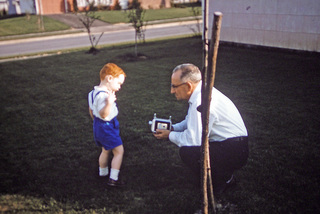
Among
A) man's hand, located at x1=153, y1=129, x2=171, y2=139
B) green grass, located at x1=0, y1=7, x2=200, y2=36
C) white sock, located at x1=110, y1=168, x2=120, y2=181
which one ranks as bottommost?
white sock, located at x1=110, y1=168, x2=120, y2=181

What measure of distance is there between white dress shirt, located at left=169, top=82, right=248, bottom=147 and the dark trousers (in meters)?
0.07

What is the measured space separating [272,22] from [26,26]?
22170mm

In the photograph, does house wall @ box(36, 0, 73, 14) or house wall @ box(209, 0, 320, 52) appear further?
house wall @ box(36, 0, 73, 14)

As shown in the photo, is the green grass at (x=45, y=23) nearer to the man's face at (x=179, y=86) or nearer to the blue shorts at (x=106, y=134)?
the blue shorts at (x=106, y=134)

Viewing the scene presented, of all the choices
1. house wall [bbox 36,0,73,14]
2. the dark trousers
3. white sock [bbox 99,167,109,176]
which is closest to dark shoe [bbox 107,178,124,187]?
white sock [bbox 99,167,109,176]

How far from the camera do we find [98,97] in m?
3.55

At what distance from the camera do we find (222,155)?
324 cm

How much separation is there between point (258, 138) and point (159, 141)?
1.55 meters

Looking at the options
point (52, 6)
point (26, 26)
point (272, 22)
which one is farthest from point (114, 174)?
point (52, 6)

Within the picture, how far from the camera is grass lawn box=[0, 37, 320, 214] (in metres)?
3.49

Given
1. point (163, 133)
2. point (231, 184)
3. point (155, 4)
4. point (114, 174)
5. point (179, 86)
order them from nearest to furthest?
point (179, 86) < point (163, 133) < point (231, 184) < point (114, 174) < point (155, 4)

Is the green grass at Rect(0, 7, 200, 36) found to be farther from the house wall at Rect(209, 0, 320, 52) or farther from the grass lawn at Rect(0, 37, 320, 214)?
the grass lawn at Rect(0, 37, 320, 214)

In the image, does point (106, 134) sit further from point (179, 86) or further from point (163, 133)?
point (179, 86)

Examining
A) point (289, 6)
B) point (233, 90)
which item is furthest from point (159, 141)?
point (289, 6)
